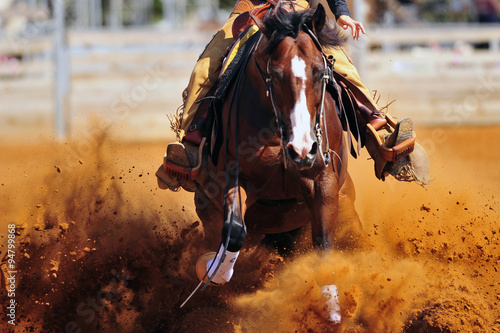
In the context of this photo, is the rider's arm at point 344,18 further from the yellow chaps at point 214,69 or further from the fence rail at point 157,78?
the fence rail at point 157,78

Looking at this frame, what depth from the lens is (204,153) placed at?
15.4 ft

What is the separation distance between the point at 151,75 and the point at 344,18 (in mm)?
9424

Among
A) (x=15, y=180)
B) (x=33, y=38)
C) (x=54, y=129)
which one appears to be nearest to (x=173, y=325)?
(x=15, y=180)

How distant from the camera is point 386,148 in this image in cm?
473

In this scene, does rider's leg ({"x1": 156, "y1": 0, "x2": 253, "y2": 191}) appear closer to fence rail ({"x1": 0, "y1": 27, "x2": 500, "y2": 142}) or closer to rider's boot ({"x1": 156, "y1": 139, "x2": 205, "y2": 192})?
rider's boot ({"x1": 156, "y1": 139, "x2": 205, "y2": 192})

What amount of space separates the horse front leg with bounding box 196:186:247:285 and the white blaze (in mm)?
810

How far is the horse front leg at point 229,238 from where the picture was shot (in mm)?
4102

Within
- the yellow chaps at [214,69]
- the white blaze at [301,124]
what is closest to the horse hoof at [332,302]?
the white blaze at [301,124]

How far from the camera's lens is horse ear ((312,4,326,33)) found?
3.84 metres

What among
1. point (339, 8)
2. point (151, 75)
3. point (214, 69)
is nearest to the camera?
point (339, 8)

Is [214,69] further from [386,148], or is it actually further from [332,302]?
[332,302]

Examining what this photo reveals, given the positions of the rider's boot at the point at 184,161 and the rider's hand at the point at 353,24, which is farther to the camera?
the rider's boot at the point at 184,161

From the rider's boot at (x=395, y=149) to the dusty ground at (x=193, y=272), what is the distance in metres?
0.46

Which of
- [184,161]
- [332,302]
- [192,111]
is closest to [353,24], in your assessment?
[192,111]
